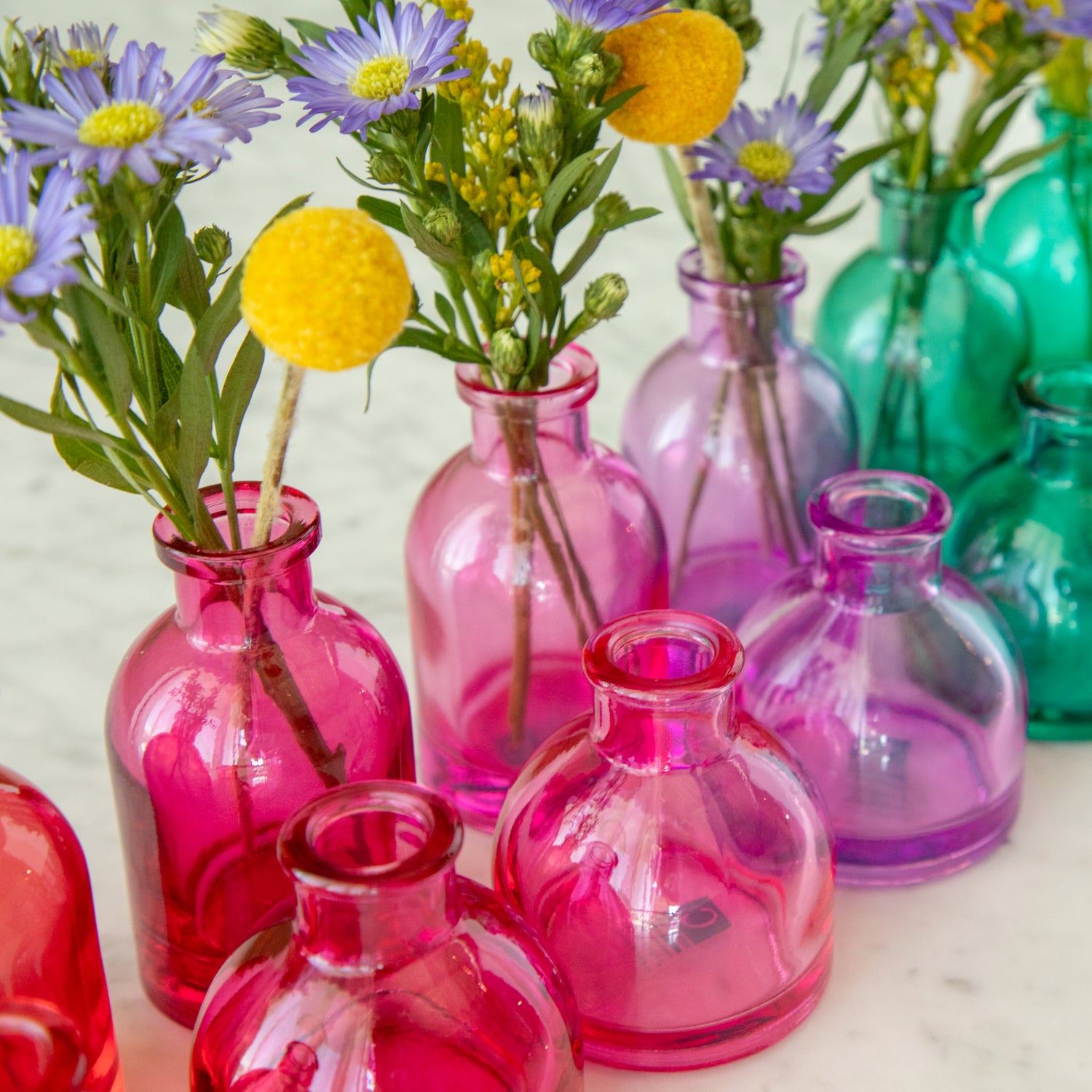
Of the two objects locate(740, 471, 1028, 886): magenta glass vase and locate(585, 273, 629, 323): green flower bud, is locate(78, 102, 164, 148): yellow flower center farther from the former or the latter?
locate(740, 471, 1028, 886): magenta glass vase

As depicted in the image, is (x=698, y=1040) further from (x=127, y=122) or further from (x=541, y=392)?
(x=127, y=122)

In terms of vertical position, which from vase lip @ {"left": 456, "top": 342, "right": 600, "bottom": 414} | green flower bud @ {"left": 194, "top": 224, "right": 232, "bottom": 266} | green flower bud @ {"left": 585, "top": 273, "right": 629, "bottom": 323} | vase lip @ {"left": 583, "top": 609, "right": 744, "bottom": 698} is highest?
green flower bud @ {"left": 194, "top": 224, "right": 232, "bottom": 266}

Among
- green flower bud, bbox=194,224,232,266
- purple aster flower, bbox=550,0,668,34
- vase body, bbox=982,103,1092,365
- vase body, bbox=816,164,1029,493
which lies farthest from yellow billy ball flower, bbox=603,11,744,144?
vase body, bbox=982,103,1092,365

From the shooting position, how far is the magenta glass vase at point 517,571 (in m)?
0.63

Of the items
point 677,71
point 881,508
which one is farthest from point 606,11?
point 881,508

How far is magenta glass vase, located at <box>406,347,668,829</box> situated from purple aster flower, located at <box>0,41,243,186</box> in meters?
0.20

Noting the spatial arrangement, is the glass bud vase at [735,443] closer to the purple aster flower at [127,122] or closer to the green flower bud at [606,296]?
the green flower bud at [606,296]

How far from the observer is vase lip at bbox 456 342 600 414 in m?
0.59

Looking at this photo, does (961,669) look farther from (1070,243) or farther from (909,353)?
(1070,243)

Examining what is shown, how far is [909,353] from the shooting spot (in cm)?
84

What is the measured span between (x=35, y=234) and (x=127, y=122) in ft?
0.14

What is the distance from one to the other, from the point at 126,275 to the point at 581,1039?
31 cm

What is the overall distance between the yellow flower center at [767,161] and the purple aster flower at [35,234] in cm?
32

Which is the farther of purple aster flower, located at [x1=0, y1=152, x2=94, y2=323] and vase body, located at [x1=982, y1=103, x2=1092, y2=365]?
vase body, located at [x1=982, y1=103, x2=1092, y2=365]
